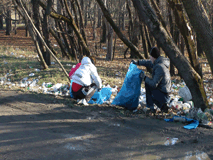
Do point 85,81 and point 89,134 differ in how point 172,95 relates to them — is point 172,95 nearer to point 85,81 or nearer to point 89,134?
point 85,81

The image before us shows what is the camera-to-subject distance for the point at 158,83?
5098 millimetres

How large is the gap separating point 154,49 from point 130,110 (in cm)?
151

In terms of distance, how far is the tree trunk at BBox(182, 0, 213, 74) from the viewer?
16.4 ft

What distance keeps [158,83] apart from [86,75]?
1782 mm

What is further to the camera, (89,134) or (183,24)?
(183,24)

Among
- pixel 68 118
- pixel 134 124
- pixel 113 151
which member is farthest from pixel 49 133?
pixel 134 124

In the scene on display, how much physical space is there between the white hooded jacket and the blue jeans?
4.08 feet

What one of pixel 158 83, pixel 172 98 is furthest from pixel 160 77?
pixel 172 98

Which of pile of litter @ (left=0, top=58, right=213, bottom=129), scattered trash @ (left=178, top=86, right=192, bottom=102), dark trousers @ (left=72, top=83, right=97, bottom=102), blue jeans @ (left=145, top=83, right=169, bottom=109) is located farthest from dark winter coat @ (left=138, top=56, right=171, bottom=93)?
dark trousers @ (left=72, top=83, right=97, bottom=102)

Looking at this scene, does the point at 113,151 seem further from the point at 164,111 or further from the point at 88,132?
the point at 164,111

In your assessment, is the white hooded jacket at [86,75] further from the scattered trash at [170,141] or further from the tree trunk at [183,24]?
the tree trunk at [183,24]

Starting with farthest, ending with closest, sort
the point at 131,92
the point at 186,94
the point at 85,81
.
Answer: the point at 186,94, the point at 85,81, the point at 131,92

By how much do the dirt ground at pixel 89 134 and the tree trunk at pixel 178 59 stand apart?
832mm

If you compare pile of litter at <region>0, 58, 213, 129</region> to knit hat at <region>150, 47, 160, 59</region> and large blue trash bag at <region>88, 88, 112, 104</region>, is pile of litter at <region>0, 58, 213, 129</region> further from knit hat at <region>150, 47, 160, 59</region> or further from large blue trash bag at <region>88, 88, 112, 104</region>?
knit hat at <region>150, 47, 160, 59</region>
